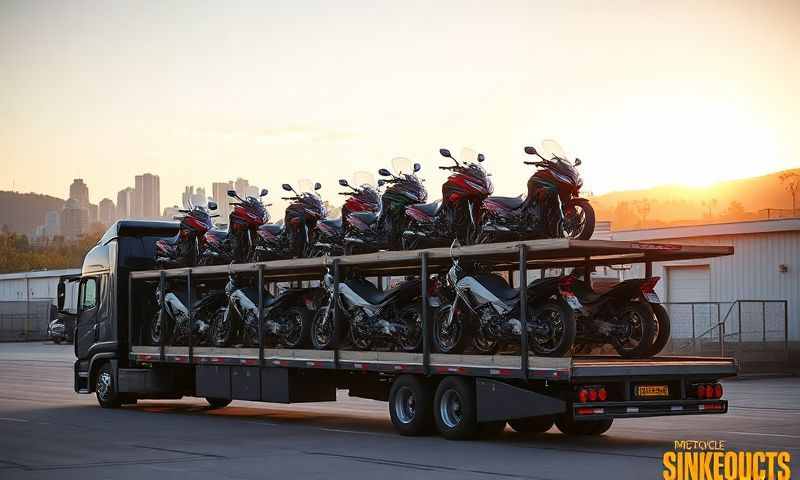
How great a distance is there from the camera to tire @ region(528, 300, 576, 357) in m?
14.6

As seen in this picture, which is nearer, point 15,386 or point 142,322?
point 142,322

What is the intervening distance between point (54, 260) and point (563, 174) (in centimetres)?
16243

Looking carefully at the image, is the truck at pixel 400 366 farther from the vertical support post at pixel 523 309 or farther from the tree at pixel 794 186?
the tree at pixel 794 186

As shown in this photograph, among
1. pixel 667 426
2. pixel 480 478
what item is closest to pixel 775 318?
pixel 667 426

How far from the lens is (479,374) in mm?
15406

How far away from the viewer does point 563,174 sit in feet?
51.1

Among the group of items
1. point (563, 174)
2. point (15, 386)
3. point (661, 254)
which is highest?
point (563, 174)

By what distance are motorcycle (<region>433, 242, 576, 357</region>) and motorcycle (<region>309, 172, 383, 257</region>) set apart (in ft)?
10.1

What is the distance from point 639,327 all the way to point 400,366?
316cm

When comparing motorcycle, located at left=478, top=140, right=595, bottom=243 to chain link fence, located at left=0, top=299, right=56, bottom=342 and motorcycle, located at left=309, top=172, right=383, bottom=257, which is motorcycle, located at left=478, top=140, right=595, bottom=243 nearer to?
motorcycle, located at left=309, top=172, right=383, bottom=257

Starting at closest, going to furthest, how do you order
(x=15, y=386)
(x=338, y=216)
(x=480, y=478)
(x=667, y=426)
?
(x=480, y=478), (x=667, y=426), (x=338, y=216), (x=15, y=386)

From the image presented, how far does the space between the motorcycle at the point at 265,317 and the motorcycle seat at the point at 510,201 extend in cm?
431

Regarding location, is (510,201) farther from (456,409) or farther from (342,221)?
(342,221)

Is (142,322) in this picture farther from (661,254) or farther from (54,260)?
(54,260)
